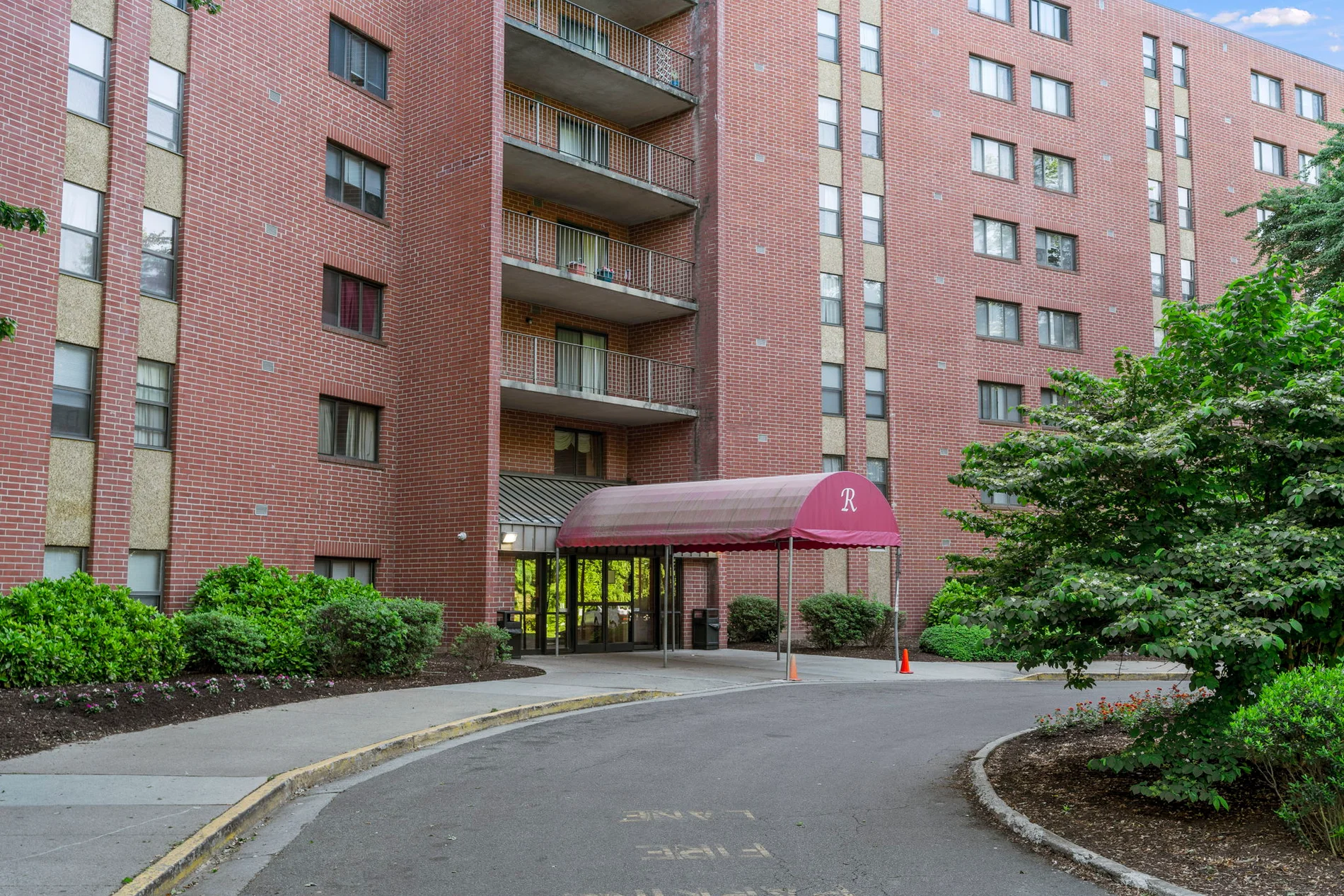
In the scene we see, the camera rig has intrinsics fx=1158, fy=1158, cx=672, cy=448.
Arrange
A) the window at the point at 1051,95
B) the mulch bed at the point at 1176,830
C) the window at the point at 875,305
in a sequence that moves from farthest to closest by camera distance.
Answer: the window at the point at 1051,95 → the window at the point at 875,305 → the mulch bed at the point at 1176,830

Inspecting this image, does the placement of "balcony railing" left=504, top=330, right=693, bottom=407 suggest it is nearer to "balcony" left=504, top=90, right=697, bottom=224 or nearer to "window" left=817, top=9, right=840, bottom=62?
"balcony" left=504, top=90, right=697, bottom=224

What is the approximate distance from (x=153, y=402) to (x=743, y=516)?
35.0 feet

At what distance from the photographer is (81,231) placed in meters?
19.0

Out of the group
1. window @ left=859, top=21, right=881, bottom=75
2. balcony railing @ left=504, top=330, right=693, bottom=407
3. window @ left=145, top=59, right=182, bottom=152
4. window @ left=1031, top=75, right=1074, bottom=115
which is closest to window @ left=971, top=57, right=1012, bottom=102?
window @ left=1031, top=75, right=1074, bottom=115

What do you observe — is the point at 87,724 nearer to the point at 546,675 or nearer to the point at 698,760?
the point at 698,760

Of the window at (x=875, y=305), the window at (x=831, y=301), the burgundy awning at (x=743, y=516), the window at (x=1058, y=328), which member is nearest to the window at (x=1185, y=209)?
the window at (x=1058, y=328)

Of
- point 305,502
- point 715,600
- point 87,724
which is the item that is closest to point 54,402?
point 305,502

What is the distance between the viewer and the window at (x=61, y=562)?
18.1 m

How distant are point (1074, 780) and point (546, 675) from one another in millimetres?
11266

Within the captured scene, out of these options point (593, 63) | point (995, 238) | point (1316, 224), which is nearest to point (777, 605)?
point (593, 63)

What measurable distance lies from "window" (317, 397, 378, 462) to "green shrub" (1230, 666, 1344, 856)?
63.0 ft

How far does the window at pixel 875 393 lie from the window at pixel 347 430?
44.9 ft

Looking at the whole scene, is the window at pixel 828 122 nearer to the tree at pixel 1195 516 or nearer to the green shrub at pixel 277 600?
the green shrub at pixel 277 600

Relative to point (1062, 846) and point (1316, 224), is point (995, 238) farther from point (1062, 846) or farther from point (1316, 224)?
point (1062, 846)
